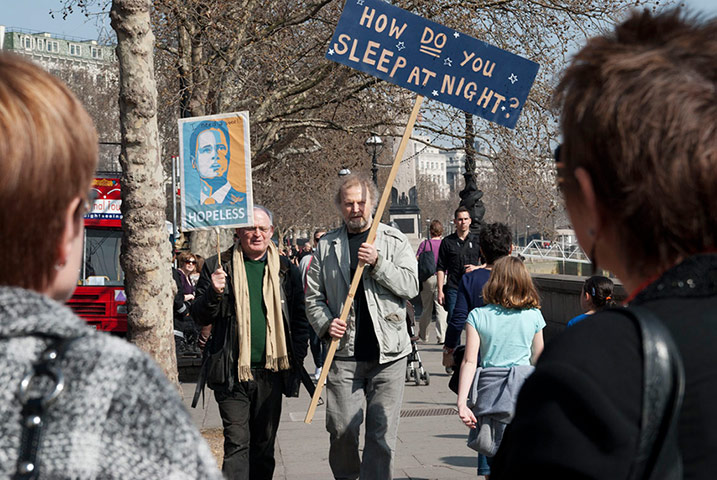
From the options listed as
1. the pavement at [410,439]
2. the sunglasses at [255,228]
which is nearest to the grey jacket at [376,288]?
the sunglasses at [255,228]

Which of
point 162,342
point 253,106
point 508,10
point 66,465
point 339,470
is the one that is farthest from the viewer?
point 253,106

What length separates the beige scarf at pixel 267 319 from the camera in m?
5.82

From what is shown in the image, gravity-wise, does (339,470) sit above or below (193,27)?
below

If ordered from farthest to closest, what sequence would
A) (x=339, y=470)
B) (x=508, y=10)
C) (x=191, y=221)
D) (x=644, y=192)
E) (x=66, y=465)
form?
(x=508, y=10)
(x=191, y=221)
(x=339, y=470)
(x=644, y=192)
(x=66, y=465)

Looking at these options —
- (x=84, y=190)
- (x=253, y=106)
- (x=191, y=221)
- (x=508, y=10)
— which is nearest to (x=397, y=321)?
(x=191, y=221)

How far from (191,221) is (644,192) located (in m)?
5.80

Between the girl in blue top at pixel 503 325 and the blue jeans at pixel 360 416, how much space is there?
0.51 meters

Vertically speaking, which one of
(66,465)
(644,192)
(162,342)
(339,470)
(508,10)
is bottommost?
(339,470)

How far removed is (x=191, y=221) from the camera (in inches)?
277

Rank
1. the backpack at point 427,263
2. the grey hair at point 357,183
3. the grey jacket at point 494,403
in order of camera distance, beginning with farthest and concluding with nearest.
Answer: the backpack at point 427,263, the grey hair at point 357,183, the grey jacket at point 494,403

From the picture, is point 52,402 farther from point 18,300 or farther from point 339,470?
point 339,470

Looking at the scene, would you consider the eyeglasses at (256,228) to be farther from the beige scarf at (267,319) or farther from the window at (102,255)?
the window at (102,255)

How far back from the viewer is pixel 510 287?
17.6ft

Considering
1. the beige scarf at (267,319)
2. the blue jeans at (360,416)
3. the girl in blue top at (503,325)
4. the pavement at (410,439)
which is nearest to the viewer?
the girl in blue top at (503,325)
